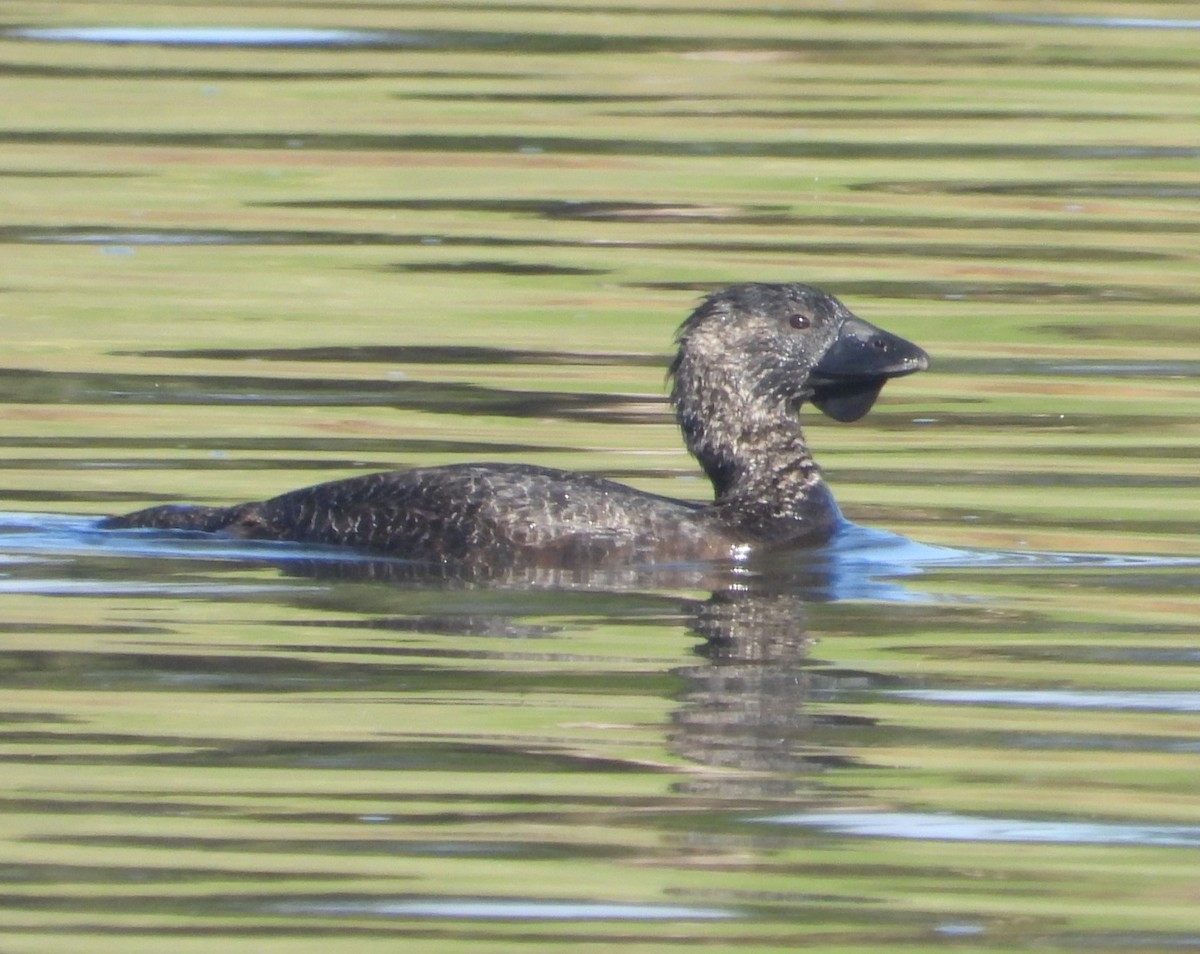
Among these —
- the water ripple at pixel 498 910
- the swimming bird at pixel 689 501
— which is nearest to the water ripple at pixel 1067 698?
the water ripple at pixel 498 910

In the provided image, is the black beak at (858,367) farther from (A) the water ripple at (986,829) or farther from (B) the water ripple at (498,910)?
(B) the water ripple at (498,910)

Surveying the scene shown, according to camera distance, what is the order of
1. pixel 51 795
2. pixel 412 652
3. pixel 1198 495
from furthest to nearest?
pixel 1198 495, pixel 412 652, pixel 51 795

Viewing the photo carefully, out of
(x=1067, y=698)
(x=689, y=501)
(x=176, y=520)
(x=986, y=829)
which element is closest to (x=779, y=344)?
(x=689, y=501)

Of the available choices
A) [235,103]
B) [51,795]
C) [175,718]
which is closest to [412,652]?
[175,718]

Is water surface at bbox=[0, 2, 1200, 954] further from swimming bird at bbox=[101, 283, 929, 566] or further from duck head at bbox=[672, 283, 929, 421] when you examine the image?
duck head at bbox=[672, 283, 929, 421]

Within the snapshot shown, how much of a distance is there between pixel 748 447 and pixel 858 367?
45 centimetres

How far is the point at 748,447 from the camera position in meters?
10.2

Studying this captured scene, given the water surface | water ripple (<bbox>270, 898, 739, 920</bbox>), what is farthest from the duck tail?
water ripple (<bbox>270, 898, 739, 920</bbox>)

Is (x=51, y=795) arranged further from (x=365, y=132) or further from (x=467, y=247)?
(x=365, y=132)

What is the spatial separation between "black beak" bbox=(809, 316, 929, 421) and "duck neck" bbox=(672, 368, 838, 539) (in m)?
0.18

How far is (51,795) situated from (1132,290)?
739cm

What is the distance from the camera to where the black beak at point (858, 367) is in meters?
10.0

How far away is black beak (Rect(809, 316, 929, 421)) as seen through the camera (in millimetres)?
10016

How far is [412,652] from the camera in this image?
25.8 ft
